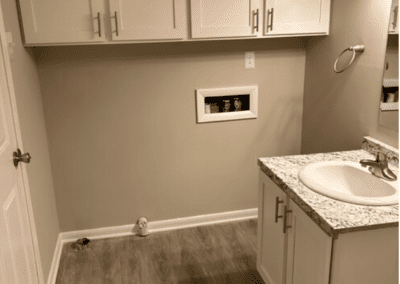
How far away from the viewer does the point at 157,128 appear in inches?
113

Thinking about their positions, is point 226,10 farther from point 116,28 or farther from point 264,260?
point 264,260

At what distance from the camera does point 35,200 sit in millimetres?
2254

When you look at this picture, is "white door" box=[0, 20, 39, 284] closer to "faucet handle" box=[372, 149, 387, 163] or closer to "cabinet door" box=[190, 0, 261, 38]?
"cabinet door" box=[190, 0, 261, 38]

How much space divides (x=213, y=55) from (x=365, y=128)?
1167 mm

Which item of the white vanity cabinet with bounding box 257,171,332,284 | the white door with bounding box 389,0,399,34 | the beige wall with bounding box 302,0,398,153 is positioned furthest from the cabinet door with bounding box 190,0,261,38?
the white vanity cabinet with bounding box 257,171,332,284

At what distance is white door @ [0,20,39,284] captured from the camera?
1535 millimetres

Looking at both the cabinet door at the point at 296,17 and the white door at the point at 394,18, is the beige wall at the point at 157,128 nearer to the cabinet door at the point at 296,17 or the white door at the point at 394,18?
the cabinet door at the point at 296,17

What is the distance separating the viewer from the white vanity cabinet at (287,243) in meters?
1.57

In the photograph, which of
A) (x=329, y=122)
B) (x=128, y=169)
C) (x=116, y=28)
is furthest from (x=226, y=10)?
(x=128, y=169)

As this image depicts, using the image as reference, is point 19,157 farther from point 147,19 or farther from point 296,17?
point 296,17

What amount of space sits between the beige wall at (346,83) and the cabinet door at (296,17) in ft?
0.24

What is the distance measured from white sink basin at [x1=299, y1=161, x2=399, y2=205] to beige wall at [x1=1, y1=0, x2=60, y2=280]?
1.48 metres

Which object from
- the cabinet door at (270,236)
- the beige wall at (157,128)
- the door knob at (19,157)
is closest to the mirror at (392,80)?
the cabinet door at (270,236)

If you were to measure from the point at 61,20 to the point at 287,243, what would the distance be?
1.77m
